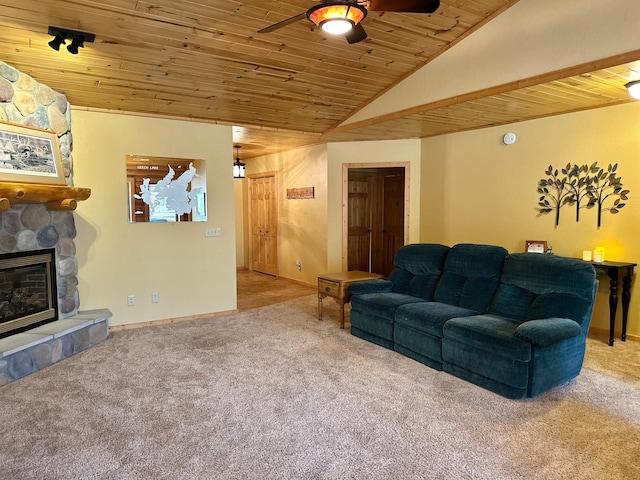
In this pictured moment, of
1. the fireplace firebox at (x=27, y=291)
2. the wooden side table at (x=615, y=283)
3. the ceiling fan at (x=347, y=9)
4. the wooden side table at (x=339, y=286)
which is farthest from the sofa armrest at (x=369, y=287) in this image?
the fireplace firebox at (x=27, y=291)

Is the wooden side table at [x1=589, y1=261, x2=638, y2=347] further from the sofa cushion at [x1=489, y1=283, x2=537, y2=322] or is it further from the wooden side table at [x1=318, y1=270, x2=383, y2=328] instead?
the wooden side table at [x1=318, y1=270, x2=383, y2=328]

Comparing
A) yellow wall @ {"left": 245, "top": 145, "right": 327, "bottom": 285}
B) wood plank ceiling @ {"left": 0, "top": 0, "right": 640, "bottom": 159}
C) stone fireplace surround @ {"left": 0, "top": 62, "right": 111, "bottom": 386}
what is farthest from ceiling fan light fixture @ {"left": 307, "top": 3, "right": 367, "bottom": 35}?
yellow wall @ {"left": 245, "top": 145, "right": 327, "bottom": 285}

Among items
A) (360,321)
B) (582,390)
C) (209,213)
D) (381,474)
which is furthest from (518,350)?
(209,213)

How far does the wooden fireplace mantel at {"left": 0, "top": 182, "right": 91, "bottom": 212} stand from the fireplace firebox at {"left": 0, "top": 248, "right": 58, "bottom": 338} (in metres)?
0.49

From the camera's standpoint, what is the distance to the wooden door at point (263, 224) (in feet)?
26.2

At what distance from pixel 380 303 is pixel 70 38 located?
3353 millimetres

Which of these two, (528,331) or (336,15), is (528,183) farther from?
(336,15)

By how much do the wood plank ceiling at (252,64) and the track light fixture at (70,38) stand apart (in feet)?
0.13

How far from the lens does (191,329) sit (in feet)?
15.3

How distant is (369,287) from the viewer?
448 centimetres

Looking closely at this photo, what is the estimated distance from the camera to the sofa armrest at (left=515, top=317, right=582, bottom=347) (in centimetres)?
281

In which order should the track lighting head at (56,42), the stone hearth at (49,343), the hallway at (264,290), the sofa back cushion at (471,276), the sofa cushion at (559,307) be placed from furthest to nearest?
the hallway at (264,290) < the sofa back cushion at (471,276) < the stone hearth at (49,343) < the sofa cushion at (559,307) < the track lighting head at (56,42)

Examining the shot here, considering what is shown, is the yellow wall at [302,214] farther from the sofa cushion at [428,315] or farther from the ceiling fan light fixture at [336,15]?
the ceiling fan light fixture at [336,15]

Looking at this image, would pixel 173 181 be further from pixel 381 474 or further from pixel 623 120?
pixel 623 120
